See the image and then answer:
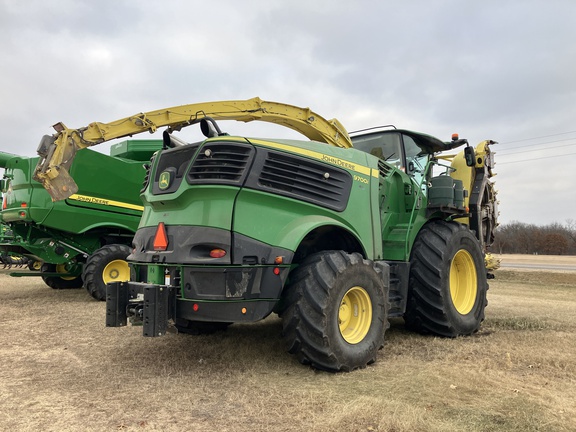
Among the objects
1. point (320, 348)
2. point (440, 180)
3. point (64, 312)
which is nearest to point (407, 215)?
point (440, 180)

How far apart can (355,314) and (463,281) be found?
2.40 m

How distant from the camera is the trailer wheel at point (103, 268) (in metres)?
9.20

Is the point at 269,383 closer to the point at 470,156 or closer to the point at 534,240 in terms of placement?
the point at 470,156

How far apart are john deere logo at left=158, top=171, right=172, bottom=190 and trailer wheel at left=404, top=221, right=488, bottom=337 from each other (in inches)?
121

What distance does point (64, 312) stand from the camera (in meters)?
8.05

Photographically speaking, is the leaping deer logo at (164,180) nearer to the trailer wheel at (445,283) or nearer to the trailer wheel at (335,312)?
the trailer wheel at (335,312)

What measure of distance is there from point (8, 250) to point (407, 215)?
27.4ft

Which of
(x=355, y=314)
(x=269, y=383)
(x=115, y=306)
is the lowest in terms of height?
(x=269, y=383)

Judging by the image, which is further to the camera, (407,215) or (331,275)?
(407,215)

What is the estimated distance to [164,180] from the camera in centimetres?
462

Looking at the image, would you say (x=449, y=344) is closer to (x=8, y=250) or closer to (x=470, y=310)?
(x=470, y=310)

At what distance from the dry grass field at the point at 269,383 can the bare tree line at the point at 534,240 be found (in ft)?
205

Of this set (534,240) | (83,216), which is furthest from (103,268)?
(534,240)

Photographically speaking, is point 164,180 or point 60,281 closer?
point 164,180
